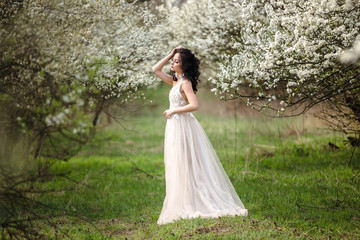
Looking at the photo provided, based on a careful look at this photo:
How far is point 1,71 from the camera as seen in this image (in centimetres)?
445

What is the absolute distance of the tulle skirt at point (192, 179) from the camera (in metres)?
4.46

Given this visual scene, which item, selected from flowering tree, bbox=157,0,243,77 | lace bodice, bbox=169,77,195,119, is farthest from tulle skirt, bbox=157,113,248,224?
flowering tree, bbox=157,0,243,77

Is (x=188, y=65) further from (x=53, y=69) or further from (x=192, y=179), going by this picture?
(x=53, y=69)

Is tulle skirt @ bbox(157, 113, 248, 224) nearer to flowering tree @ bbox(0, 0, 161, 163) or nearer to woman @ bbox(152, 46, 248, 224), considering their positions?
woman @ bbox(152, 46, 248, 224)

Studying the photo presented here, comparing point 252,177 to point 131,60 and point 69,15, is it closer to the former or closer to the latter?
point 131,60

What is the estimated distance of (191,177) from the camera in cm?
457

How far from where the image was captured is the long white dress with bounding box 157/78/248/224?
4465 millimetres

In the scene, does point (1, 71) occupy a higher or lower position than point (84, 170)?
higher

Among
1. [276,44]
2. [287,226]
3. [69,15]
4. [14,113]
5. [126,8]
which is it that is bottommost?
[287,226]

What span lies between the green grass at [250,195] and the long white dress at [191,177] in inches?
9.0

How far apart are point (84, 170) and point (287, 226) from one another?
483 cm

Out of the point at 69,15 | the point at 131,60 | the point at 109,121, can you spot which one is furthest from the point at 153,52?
the point at 109,121

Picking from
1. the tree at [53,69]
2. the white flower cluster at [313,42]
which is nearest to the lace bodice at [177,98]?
the tree at [53,69]

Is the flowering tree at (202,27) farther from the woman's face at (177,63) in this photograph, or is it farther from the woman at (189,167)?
the woman at (189,167)
